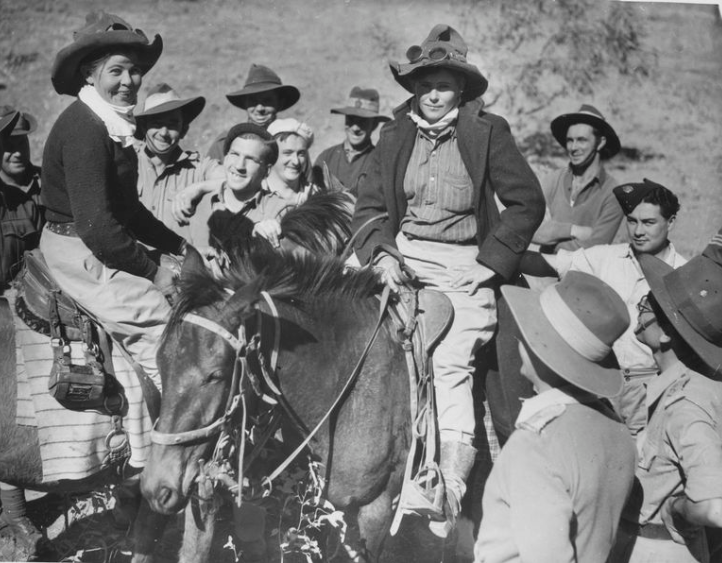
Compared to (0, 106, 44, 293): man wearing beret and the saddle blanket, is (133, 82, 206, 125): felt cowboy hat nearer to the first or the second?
(0, 106, 44, 293): man wearing beret

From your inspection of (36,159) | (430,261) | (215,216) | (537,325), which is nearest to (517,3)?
(430,261)

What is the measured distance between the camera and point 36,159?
307 inches

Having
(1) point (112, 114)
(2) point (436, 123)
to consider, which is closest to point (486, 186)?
(2) point (436, 123)

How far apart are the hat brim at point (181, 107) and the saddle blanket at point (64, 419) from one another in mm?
2061

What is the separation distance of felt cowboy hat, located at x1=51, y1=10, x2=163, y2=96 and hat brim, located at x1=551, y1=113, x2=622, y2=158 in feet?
10.0

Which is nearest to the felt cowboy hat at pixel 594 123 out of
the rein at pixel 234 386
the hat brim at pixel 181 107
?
the hat brim at pixel 181 107

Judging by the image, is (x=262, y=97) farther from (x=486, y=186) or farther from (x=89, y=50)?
(x=486, y=186)

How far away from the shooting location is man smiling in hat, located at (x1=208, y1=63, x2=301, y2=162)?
22.8 ft

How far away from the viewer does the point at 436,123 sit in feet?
16.8

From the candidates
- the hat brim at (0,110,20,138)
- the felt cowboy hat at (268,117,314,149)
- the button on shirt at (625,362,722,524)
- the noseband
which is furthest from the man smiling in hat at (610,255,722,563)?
the hat brim at (0,110,20,138)

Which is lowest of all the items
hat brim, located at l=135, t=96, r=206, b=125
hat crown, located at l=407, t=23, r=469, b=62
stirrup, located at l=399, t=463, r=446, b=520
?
stirrup, located at l=399, t=463, r=446, b=520

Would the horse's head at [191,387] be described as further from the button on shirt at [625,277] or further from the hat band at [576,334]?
the button on shirt at [625,277]

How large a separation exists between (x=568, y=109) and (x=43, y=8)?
4.19 metres

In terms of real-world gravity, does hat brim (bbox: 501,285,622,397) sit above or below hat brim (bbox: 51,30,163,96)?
below
